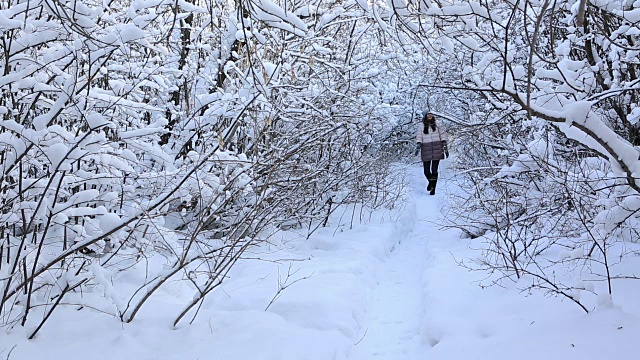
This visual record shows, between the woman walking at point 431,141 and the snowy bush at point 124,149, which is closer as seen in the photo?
the snowy bush at point 124,149

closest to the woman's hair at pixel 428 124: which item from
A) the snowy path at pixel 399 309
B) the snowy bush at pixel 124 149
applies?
the snowy path at pixel 399 309

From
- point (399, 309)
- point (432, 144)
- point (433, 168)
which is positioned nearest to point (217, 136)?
point (399, 309)

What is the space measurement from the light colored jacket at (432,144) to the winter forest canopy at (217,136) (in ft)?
15.6

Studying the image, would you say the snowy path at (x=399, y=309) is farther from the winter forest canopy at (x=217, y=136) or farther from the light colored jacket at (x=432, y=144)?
the light colored jacket at (x=432, y=144)

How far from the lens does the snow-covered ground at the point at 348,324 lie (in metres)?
3.17

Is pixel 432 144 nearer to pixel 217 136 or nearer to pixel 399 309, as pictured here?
pixel 399 309

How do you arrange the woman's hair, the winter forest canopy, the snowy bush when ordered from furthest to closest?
the woman's hair, the snowy bush, the winter forest canopy

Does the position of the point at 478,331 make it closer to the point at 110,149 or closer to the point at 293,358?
the point at 293,358

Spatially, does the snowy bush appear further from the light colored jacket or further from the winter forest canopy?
the light colored jacket

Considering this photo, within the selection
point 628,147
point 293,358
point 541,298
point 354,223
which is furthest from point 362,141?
point 628,147

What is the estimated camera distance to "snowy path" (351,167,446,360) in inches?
155

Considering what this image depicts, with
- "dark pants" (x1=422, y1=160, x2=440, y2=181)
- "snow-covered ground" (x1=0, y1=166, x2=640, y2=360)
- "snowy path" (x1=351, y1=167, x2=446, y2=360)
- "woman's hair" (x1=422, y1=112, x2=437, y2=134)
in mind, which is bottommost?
"snowy path" (x1=351, y1=167, x2=446, y2=360)

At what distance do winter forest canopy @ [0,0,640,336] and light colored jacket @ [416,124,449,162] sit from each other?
4742mm

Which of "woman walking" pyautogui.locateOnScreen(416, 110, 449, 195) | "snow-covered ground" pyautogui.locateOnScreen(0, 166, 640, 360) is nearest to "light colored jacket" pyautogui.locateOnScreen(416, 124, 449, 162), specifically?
"woman walking" pyautogui.locateOnScreen(416, 110, 449, 195)
